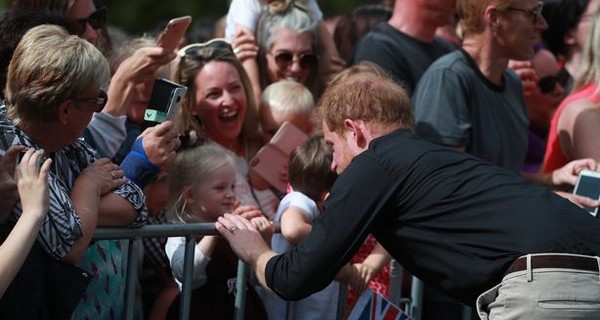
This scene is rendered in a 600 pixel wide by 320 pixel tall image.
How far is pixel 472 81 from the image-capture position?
5.88 metres

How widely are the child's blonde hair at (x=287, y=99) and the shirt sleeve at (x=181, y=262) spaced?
3.91 ft

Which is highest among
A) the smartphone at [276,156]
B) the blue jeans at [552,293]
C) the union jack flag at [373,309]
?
the blue jeans at [552,293]

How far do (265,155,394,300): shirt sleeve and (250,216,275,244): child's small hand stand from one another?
0.40m

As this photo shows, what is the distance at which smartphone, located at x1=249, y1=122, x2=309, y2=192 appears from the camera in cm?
551

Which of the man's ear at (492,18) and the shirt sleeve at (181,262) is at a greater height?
the man's ear at (492,18)

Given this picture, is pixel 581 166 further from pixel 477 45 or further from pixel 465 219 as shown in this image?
pixel 465 219

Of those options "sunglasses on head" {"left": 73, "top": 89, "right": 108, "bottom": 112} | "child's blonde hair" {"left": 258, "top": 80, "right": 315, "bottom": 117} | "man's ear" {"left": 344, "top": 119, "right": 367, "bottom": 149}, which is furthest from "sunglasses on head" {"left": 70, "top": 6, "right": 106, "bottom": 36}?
"man's ear" {"left": 344, "top": 119, "right": 367, "bottom": 149}

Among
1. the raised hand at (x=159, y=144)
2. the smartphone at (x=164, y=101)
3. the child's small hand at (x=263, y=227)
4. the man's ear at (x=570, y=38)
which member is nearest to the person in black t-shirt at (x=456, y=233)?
the child's small hand at (x=263, y=227)

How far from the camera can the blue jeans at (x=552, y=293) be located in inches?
161

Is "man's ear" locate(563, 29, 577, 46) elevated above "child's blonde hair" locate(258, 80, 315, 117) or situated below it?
below

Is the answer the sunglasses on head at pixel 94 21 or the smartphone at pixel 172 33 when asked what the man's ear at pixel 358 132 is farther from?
the sunglasses on head at pixel 94 21

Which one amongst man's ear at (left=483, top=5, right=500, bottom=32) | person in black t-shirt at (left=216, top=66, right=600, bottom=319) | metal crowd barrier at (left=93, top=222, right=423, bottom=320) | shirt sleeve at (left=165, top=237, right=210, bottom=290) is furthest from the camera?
man's ear at (left=483, top=5, right=500, bottom=32)

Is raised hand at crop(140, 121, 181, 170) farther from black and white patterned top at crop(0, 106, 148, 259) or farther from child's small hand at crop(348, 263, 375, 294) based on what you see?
child's small hand at crop(348, 263, 375, 294)

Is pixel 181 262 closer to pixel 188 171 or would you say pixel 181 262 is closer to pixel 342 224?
pixel 188 171
